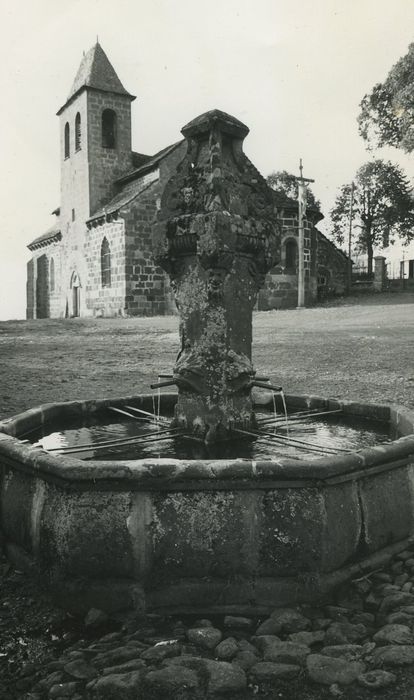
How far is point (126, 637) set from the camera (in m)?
2.67

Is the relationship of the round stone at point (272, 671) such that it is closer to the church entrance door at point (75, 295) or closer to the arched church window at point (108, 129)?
the church entrance door at point (75, 295)

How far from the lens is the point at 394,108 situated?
91.9ft

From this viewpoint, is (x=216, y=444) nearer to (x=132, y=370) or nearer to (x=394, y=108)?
(x=132, y=370)

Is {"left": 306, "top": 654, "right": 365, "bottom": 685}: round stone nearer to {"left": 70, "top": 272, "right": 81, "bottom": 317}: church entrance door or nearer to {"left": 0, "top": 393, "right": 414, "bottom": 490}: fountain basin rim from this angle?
{"left": 0, "top": 393, "right": 414, "bottom": 490}: fountain basin rim

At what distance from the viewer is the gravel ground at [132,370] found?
248cm

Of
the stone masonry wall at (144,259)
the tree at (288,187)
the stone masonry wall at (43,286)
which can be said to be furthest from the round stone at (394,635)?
the tree at (288,187)

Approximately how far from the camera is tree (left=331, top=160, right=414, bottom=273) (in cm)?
4297

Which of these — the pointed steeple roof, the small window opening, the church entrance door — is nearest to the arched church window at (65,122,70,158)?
the small window opening

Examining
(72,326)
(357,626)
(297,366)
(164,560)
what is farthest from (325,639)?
(72,326)

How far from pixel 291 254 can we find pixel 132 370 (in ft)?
65.6

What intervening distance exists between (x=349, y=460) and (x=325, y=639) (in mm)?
844

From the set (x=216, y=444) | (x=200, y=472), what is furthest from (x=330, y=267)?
(x=200, y=472)

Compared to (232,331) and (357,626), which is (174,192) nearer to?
(232,331)

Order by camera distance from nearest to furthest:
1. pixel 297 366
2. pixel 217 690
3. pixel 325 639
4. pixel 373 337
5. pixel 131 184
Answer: pixel 217 690
pixel 325 639
pixel 297 366
pixel 373 337
pixel 131 184
